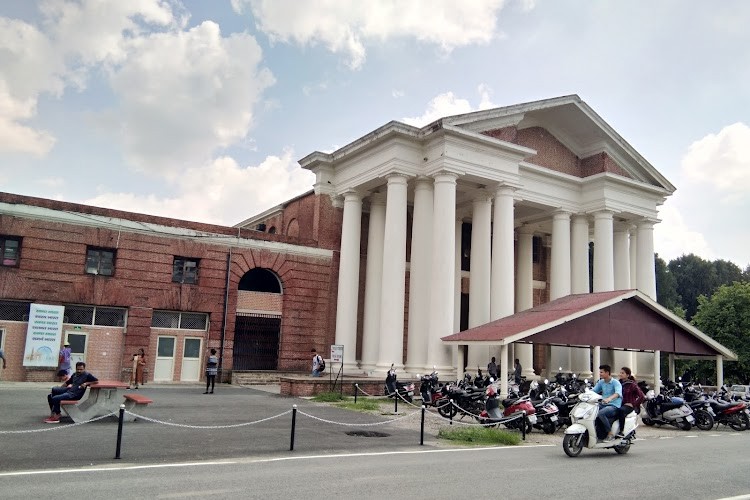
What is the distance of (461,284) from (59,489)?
31264mm

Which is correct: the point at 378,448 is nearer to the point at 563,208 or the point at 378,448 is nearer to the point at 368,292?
the point at 368,292

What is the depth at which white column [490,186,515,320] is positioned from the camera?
97.9 ft

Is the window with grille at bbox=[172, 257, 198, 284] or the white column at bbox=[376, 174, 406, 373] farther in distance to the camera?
the window with grille at bbox=[172, 257, 198, 284]

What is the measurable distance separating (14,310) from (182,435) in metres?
15.5

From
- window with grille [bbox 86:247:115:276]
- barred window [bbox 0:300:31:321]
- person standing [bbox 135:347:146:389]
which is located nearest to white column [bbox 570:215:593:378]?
person standing [bbox 135:347:146:389]

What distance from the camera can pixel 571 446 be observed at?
→ 12.3 metres

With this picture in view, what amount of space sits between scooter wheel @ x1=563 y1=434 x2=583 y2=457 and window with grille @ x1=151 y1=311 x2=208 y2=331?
66.5 feet

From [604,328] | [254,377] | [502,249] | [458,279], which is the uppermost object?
[502,249]

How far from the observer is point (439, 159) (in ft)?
93.3

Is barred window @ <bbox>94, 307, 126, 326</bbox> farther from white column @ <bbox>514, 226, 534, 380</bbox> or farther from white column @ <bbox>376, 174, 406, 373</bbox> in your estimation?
white column @ <bbox>514, 226, 534, 380</bbox>

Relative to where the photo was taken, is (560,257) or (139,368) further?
(560,257)

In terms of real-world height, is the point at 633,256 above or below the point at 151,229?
above

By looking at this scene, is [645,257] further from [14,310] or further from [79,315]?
[14,310]

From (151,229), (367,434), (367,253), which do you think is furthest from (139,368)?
(367,253)
